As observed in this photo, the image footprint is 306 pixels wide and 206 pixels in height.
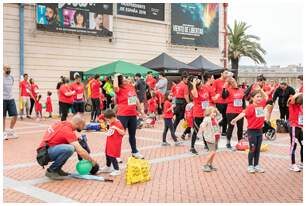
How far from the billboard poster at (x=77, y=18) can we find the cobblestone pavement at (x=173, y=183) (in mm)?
11464

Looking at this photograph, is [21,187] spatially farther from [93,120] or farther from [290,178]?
[93,120]

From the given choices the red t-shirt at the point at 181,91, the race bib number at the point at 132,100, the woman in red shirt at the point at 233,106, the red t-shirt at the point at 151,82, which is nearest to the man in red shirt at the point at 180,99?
the red t-shirt at the point at 181,91

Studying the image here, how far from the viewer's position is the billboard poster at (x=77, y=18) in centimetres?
1970

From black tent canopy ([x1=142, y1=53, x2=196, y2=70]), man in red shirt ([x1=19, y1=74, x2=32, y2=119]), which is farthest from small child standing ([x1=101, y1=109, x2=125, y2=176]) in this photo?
black tent canopy ([x1=142, y1=53, x2=196, y2=70])

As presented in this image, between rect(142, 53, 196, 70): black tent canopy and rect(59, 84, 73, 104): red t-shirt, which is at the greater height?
rect(142, 53, 196, 70): black tent canopy

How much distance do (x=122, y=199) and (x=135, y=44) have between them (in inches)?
723

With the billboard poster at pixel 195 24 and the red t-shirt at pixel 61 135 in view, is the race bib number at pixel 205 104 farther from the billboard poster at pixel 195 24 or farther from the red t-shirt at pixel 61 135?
the billboard poster at pixel 195 24

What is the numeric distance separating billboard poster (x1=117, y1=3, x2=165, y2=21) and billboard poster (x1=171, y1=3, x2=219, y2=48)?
103 cm

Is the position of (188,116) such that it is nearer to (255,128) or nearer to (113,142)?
(255,128)

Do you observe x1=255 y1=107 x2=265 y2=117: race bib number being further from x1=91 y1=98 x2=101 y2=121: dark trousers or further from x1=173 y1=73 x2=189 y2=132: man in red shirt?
x1=91 y1=98 x2=101 y2=121: dark trousers

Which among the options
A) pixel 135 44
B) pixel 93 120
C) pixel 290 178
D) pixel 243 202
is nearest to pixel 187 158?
pixel 290 178

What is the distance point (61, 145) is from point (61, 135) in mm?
161

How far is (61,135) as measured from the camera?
6.76 meters

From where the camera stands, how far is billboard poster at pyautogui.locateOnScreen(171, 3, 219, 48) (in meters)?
25.6
